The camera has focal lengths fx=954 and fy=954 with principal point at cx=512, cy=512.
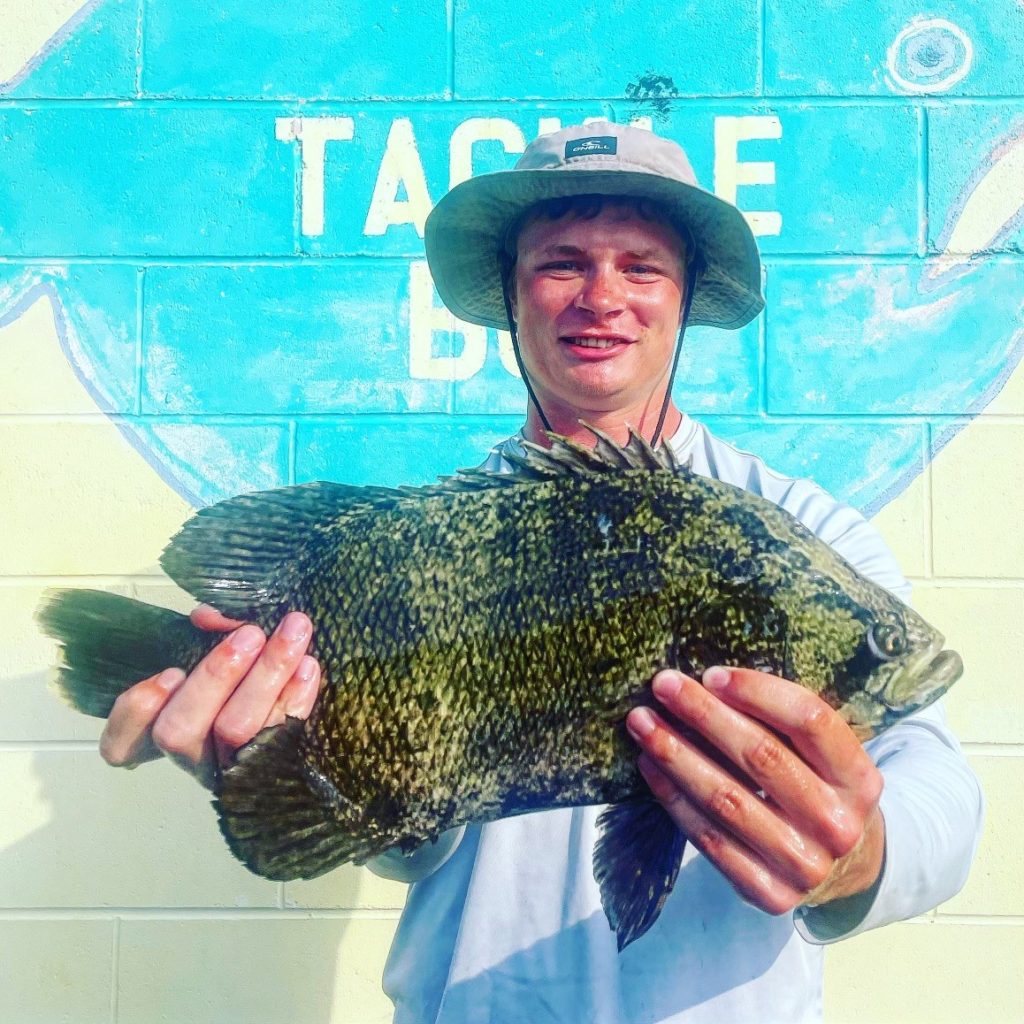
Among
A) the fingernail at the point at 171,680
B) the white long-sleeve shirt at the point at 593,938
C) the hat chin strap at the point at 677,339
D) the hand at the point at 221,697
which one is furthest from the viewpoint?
the hat chin strap at the point at 677,339

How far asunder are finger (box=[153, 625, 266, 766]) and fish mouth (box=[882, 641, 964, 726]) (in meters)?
0.84

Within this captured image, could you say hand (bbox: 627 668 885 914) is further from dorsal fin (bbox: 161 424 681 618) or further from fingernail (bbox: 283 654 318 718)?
fingernail (bbox: 283 654 318 718)

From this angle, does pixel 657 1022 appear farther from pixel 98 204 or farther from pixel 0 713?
pixel 98 204

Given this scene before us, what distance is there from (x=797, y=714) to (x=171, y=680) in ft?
2.84

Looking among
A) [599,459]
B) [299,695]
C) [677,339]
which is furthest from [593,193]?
[299,695]

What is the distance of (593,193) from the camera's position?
1.73 metres

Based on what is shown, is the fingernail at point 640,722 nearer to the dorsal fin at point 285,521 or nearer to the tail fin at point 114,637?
the dorsal fin at point 285,521

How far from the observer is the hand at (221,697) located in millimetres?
1274

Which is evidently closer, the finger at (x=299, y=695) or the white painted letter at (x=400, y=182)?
the finger at (x=299, y=695)

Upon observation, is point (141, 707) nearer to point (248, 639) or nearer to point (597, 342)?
point (248, 639)

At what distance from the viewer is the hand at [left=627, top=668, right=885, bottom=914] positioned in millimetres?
1178

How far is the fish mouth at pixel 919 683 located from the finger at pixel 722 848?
251 mm

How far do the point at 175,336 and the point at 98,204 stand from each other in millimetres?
425

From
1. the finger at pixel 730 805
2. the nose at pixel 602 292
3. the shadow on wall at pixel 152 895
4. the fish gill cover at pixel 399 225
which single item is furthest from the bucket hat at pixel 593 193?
the shadow on wall at pixel 152 895
